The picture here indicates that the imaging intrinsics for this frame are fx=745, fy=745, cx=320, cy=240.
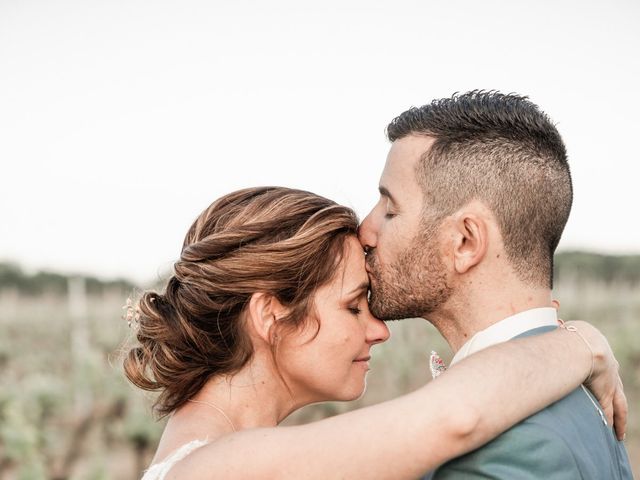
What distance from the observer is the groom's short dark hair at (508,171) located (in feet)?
9.43

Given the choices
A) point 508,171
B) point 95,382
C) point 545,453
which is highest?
point 508,171

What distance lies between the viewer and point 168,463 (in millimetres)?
2766

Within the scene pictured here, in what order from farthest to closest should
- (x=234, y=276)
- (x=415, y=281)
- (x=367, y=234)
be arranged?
(x=367, y=234)
(x=234, y=276)
(x=415, y=281)

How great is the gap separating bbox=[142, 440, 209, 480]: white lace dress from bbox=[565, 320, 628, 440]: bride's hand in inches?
59.4

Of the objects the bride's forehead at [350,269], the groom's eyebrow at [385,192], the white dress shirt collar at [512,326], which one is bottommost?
the white dress shirt collar at [512,326]

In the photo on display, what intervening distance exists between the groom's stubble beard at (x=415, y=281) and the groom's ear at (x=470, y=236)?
4.0 inches

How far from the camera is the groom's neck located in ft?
9.36

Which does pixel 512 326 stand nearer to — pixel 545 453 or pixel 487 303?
pixel 487 303

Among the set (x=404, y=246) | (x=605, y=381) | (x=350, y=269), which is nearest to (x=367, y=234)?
(x=350, y=269)

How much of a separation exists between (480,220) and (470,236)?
0.24ft

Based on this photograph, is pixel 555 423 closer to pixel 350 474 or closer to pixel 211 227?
pixel 350 474

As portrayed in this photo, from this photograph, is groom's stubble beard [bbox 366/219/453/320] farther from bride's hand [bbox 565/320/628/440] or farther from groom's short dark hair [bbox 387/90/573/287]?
bride's hand [bbox 565/320/628/440]

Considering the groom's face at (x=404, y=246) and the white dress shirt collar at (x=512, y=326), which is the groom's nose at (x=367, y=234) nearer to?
the groom's face at (x=404, y=246)

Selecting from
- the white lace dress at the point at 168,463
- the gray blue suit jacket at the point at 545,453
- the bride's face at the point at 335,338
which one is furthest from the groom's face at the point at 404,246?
the white lace dress at the point at 168,463
